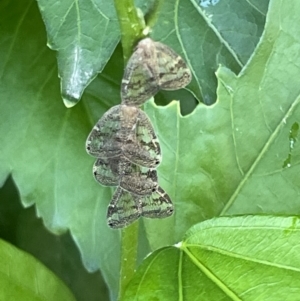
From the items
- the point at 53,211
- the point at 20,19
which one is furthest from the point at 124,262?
the point at 20,19

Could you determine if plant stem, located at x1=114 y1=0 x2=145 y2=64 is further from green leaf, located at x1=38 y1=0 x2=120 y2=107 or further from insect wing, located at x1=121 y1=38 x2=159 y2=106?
green leaf, located at x1=38 y1=0 x2=120 y2=107

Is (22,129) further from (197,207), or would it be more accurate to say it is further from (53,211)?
(197,207)

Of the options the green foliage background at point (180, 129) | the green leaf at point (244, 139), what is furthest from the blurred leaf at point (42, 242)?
the green leaf at point (244, 139)

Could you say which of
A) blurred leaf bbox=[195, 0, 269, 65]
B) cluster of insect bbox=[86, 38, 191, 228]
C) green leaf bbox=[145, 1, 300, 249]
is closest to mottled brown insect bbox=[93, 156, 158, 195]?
cluster of insect bbox=[86, 38, 191, 228]

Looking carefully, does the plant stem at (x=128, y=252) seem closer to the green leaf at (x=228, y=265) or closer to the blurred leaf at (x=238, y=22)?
the green leaf at (x=228, y=265)

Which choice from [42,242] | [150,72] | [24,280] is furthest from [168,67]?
[42,242]
